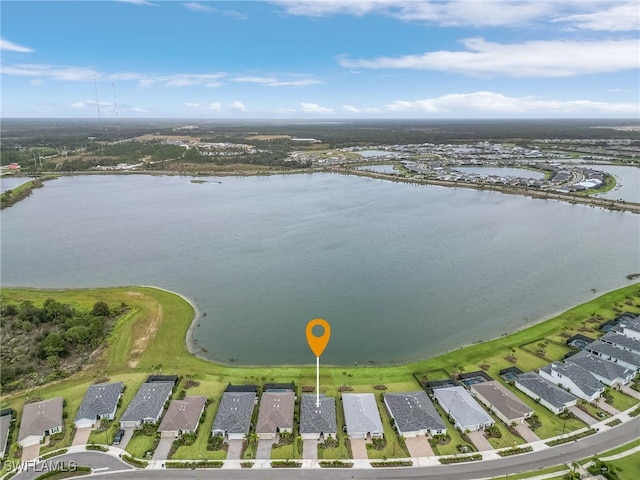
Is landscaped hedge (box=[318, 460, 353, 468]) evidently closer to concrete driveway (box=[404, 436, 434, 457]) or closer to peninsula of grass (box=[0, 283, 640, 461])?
peninsula of grass (box=[0, 283, 640, 461])

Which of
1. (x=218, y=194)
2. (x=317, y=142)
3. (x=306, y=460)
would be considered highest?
(x=317, y=142)

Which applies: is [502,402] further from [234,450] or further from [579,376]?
[234,450]

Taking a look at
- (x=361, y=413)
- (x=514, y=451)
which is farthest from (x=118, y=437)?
(x=514, y=451)

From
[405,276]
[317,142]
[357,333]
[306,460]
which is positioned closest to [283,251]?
[405,276]

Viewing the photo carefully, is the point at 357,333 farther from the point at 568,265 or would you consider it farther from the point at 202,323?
the point at 568,265

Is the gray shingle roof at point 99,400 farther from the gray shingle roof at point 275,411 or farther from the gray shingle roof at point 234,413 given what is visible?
the gray shingle roof at point 275,411
